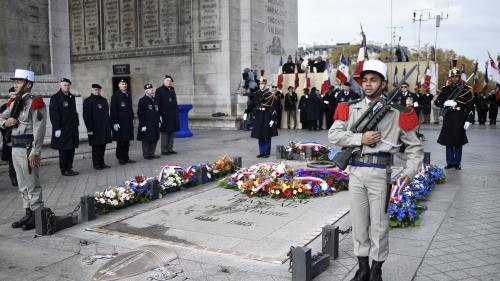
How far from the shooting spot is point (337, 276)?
4.38 meters

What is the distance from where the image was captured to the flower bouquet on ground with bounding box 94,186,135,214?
684cm

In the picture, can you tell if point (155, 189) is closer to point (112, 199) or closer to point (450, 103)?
point (112, 199)

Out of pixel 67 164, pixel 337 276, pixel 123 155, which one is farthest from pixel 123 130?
pixel 337 276

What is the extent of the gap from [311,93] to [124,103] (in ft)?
31.8

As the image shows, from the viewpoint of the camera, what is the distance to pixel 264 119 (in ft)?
39.3

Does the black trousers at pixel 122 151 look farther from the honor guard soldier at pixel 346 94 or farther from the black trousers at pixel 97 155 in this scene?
the honor guard soldier at pixel 346 94

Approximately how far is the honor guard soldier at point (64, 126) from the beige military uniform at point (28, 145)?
3686mm

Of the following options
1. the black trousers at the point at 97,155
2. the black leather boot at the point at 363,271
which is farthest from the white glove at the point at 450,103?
the black trousers at the point at 97,155

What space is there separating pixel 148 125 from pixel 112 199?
17.9 ft

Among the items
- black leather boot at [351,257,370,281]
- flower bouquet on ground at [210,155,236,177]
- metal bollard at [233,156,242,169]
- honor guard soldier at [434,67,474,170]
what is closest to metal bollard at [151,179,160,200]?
flower bouquet on ground at [210,155,236,177]

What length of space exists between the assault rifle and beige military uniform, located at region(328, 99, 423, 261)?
66 millimetres

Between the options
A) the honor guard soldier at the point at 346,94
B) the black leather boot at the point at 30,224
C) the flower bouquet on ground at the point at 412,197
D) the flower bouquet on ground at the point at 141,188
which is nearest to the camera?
the flower bouquet on ground at the point at 412,197

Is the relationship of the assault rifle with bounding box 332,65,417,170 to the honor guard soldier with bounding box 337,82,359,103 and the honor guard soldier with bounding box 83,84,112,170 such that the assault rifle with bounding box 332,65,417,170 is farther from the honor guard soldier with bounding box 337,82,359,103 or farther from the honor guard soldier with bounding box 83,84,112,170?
the honor guard soldier with bounding box 337,82,359,103

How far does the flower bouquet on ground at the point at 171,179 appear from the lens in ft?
26.5
